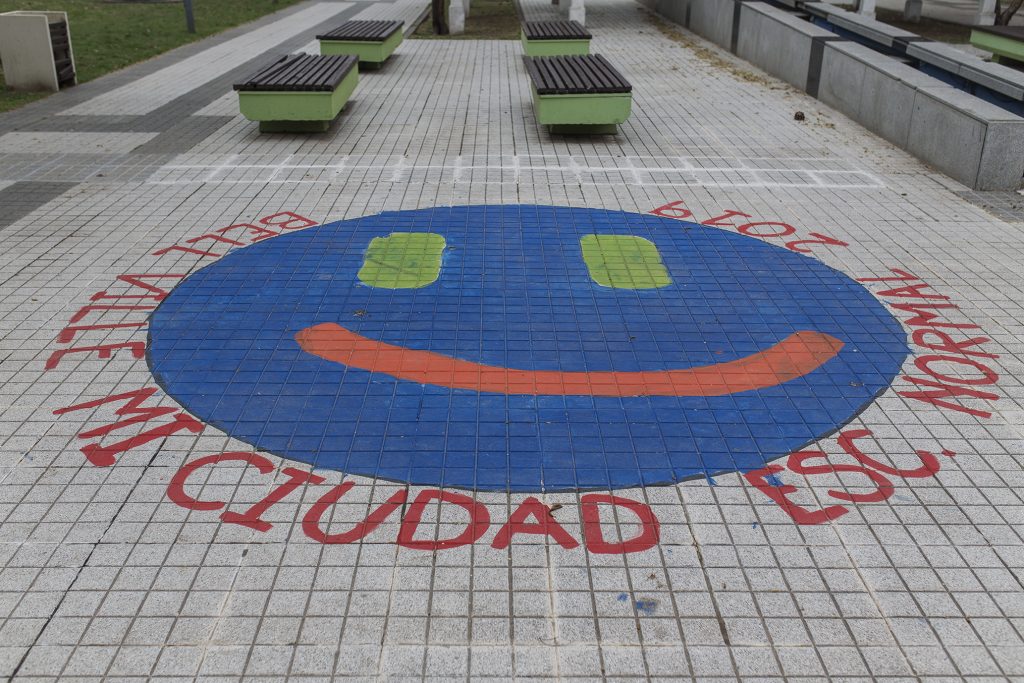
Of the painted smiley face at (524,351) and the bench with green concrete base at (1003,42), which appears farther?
the bench with green concrete base at (1003,42)

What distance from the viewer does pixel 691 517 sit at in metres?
4.45

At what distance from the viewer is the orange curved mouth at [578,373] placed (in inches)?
222

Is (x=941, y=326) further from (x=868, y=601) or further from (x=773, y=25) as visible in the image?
(x=773, y=25)

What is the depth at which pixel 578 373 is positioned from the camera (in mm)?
5828

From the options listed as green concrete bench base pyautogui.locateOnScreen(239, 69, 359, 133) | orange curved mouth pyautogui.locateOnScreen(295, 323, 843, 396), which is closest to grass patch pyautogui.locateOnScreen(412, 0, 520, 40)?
green concrete bench base pyautogui.locateOnScreen(239, 69, 359, 133)

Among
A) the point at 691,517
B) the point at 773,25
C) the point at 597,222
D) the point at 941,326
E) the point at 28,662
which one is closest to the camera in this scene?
the point at 28,662

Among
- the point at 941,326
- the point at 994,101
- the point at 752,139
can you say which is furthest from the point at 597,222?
the point at 994,101

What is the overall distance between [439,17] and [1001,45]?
11603mm

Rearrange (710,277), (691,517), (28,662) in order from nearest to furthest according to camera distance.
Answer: (28,662) → (691,517) → (710,277)

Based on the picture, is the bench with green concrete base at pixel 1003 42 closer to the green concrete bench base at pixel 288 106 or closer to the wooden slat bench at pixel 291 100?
the wooden slat bench at pixel 291 100

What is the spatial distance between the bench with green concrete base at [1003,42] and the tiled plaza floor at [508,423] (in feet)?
25.6

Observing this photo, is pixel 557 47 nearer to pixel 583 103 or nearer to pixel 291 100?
pixel 583 103

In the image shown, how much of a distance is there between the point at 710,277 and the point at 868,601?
3.82 meters

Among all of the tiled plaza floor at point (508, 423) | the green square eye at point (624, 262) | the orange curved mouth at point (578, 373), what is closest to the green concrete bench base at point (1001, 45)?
the tiled plaza floor at point (508, 423)
